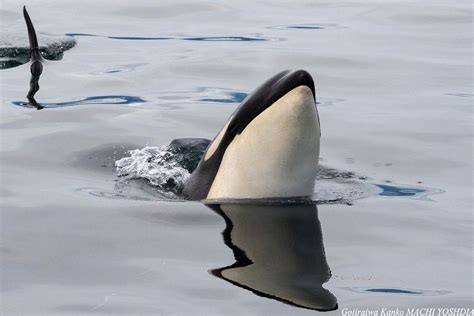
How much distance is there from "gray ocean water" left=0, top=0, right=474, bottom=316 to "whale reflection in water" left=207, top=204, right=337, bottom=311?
0.06 ft

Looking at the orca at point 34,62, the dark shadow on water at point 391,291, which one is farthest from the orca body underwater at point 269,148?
the orca at point 34,62

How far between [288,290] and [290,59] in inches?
348

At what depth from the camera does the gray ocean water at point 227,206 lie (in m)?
6.78

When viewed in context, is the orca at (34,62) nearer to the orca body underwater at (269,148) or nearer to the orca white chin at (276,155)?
the orca body underwater at (269,148)

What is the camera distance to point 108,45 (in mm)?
16594

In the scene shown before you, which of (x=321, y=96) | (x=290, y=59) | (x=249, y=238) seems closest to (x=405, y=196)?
(x=249, y=238)

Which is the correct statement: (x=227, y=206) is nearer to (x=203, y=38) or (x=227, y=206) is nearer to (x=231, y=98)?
(x=231, y=98)

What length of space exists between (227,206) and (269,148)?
565 mm

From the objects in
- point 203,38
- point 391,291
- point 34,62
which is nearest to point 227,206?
point 391,291

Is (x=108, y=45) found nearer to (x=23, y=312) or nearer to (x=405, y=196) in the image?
(x=405, y=196)

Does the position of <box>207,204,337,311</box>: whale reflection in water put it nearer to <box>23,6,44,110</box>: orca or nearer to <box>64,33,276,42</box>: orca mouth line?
<box>23,6,44,110</box>: orca

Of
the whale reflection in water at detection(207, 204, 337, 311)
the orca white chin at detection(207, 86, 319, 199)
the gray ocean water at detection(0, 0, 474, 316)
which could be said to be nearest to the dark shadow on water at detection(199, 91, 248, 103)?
the gray ocean water at detection(0, 0, 474, 316)

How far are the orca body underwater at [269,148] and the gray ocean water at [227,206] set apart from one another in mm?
190

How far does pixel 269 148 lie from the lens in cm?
808
